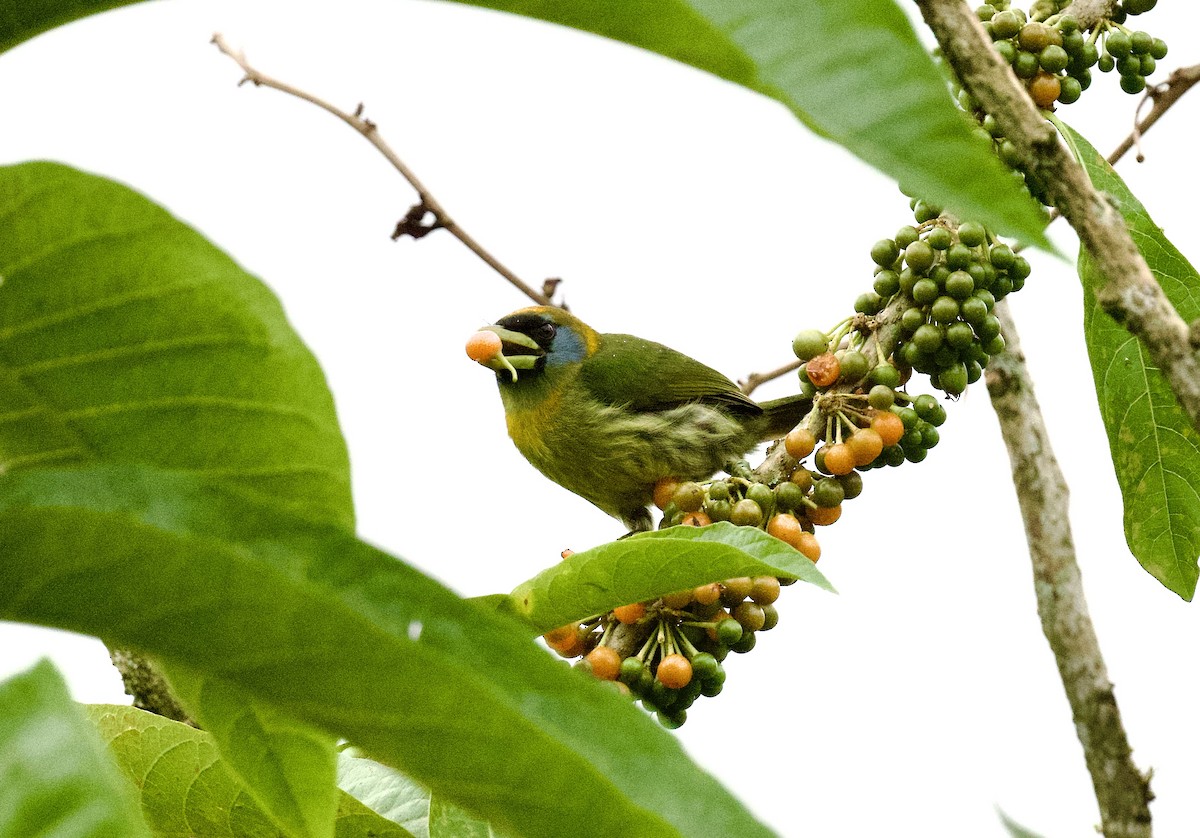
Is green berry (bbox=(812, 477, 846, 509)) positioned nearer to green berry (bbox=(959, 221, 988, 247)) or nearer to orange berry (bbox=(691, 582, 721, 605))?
orange berry (bbox=(691, 582, 721, 605))

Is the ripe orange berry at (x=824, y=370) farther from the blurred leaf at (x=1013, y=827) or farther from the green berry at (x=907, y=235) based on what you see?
the blurred leaf at (x=1013, y=827)

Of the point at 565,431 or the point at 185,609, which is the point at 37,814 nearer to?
the point at 185,609

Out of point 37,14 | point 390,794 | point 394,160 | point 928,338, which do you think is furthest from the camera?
point 394,160

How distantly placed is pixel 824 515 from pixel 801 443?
117 millimetres

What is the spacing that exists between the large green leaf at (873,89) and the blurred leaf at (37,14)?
14.9 inches

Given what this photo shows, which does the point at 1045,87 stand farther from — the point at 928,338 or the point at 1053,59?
the point at 928,338

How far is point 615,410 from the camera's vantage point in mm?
3729

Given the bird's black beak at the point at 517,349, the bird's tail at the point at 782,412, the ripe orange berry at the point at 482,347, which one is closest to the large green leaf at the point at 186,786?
the ripe orange berry at the point at 482,347

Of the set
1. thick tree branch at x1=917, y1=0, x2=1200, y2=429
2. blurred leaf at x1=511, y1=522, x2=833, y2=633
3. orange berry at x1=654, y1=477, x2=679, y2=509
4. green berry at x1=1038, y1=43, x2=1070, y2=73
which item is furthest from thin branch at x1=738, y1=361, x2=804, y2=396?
thick tree branch at x1=917, y1=0, x2=1200, y2=429

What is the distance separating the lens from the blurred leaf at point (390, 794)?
1.39m

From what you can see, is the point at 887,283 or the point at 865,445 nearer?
the point at 865,445

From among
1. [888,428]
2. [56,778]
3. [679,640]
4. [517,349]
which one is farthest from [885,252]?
[517,349]

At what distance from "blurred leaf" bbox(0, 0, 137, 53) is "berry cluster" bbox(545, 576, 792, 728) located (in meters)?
1.14

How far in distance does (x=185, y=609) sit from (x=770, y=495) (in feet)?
4.65
